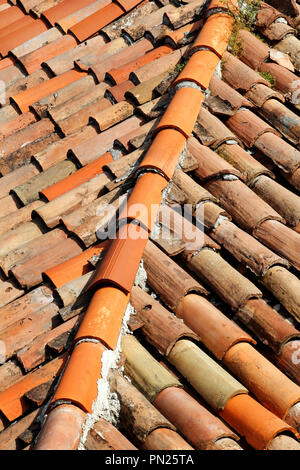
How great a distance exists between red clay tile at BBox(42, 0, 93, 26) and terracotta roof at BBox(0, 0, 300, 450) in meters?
0.14

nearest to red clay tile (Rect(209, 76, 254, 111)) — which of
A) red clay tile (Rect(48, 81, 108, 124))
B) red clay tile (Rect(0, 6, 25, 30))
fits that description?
red clay tile (Rect(48, 81, 108, 124))

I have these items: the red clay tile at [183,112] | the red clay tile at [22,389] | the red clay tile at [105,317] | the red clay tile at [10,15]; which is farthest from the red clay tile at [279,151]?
the red clay tile at [10,15]

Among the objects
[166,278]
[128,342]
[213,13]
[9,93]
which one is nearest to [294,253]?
[166,278]

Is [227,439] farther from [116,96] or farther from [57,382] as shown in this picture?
[116,96]

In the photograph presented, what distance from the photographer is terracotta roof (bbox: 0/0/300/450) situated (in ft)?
10.7

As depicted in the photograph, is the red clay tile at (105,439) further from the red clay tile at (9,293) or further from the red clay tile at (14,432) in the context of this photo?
the red clay tile at (9,293)

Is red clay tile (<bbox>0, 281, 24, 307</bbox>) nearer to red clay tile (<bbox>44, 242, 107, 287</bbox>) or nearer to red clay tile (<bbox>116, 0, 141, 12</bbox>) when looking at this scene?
red clay tile (<bbox>44, 242, 107, 287</bbox>)

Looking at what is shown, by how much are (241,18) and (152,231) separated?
7.33 ft

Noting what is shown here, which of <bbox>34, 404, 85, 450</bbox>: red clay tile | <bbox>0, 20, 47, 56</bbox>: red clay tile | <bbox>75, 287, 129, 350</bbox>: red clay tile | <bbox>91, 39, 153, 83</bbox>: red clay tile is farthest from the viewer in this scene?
<bbox>0, 20, 47, 56</bbox>: red clay tile

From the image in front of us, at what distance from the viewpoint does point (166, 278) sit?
376 cm

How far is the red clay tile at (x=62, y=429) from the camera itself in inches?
116

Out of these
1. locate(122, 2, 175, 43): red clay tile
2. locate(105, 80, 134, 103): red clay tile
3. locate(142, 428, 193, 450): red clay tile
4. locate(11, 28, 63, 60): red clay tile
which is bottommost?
locate(142, 428, 193, 450): red clay tile

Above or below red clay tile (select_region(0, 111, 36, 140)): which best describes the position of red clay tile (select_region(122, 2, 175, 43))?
above

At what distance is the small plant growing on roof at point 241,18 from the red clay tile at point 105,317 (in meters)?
2.47
